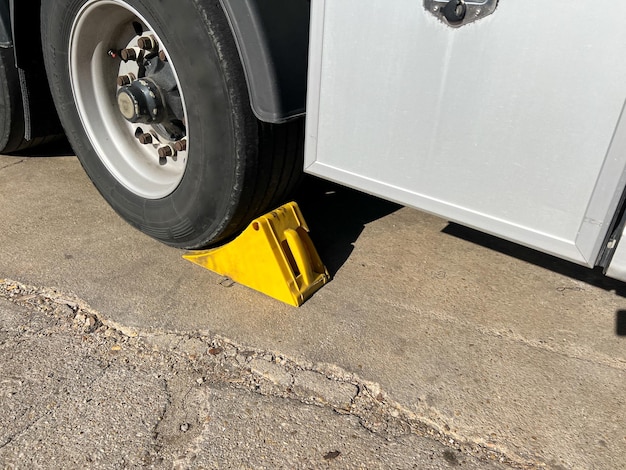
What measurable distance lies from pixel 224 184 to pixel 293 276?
17.7 inches

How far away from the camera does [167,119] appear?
2.34m

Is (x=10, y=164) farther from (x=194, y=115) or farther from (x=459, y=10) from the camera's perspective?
(x=459, y=10)

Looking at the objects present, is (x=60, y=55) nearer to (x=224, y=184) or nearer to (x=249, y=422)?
(x=224, y=184)

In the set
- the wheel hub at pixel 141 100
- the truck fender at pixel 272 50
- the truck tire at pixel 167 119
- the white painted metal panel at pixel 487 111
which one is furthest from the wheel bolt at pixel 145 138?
the white painted metal panel at pixel 487 111

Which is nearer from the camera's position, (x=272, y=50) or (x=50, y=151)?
(x=272, y=50)

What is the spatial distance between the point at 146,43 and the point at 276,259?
1050mm

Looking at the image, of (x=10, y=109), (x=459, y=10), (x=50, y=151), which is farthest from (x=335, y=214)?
(x=50, y=151)

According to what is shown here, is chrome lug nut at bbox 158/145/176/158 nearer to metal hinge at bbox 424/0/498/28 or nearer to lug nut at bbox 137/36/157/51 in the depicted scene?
lug nut at bbox 137/36/157/51

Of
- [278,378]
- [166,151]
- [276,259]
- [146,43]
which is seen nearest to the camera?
[278,378]

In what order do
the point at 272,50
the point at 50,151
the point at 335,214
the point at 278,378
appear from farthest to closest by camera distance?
the point at 50,151, the point at 335,214, the point at 278,378, the point at 272,50

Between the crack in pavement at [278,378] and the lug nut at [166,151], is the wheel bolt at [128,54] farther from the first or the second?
the crack in pavement at [278,378]

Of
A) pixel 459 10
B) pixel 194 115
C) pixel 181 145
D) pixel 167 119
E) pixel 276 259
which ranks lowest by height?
pixel 276 259

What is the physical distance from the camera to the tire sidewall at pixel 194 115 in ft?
6.14

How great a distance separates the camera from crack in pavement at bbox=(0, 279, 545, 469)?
168cm
